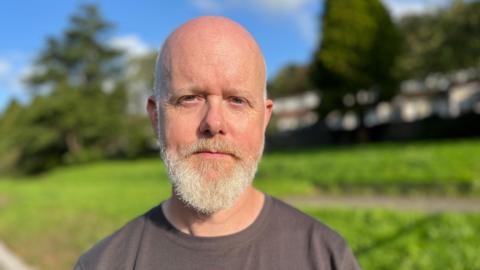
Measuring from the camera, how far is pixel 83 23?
152ft

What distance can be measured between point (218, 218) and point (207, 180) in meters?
0.15

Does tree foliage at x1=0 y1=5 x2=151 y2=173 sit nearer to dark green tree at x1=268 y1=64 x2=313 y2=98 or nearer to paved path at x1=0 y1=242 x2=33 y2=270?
dark green tree at x1=268 y1=64 x2=313 y2=98

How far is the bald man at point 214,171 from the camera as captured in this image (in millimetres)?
1428

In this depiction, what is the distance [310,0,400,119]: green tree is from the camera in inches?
1037

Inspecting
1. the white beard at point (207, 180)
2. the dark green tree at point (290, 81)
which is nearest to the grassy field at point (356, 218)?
the white beard at point (207, 180)

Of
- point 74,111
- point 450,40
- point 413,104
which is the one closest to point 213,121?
point 450,40

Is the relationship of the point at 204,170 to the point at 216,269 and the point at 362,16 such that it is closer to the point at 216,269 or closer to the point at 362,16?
the point at 216,269

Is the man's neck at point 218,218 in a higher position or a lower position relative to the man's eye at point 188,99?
lower

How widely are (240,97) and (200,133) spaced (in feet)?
0.60

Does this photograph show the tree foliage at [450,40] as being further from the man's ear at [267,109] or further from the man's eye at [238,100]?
the man's eye at [238,100]

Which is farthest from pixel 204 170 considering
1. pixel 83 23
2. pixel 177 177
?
pixel 83 23

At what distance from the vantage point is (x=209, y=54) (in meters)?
1.43

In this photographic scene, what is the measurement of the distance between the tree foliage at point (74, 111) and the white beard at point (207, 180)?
37921 mm

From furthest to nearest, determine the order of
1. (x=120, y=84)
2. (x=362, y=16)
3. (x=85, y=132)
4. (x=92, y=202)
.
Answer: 1. (x=120, y=84)
2. (x=85, y=132)
3. (x=362, y=16)
4. (x=92, y=202)
